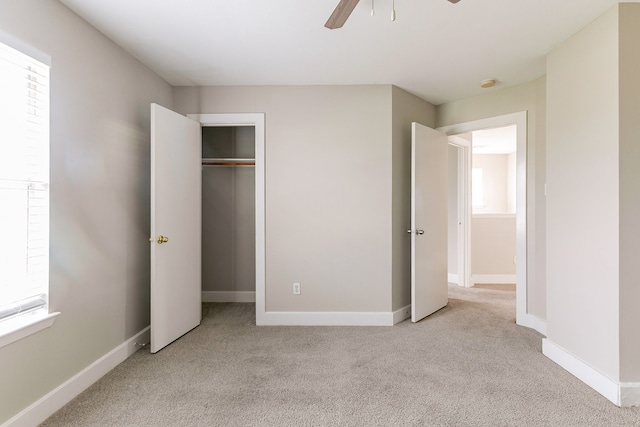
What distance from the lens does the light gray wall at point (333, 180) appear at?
3.24 m

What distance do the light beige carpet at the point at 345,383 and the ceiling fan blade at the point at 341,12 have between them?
210 centimetres

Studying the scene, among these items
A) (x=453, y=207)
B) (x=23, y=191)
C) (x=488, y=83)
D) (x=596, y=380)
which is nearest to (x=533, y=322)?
(x=596, y=380)

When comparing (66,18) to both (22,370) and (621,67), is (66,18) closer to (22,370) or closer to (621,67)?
(22,370)

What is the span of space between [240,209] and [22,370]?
105 inches

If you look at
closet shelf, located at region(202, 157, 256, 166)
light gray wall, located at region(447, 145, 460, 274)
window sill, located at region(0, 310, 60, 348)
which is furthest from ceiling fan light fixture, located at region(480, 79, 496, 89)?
window sill, located at region(0, 310, 60, 348)

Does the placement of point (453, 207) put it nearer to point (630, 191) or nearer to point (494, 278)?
point (494, 278)

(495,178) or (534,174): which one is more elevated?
(495,178)

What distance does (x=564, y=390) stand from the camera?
6.76 feet

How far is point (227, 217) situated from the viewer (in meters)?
4.18

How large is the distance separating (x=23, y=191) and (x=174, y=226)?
3.81ft

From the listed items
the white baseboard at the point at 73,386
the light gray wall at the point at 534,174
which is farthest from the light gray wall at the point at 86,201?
the light gray wall at the point at 534,174

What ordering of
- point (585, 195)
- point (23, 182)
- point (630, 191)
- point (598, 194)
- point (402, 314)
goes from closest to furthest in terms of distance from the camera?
point (23, 182), point (630, 191), point (598, 194), point (585, 195), point (402, 314)

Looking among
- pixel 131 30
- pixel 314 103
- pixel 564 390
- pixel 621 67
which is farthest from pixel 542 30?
pixel 131 30

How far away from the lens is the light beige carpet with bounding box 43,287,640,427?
1.81 m
